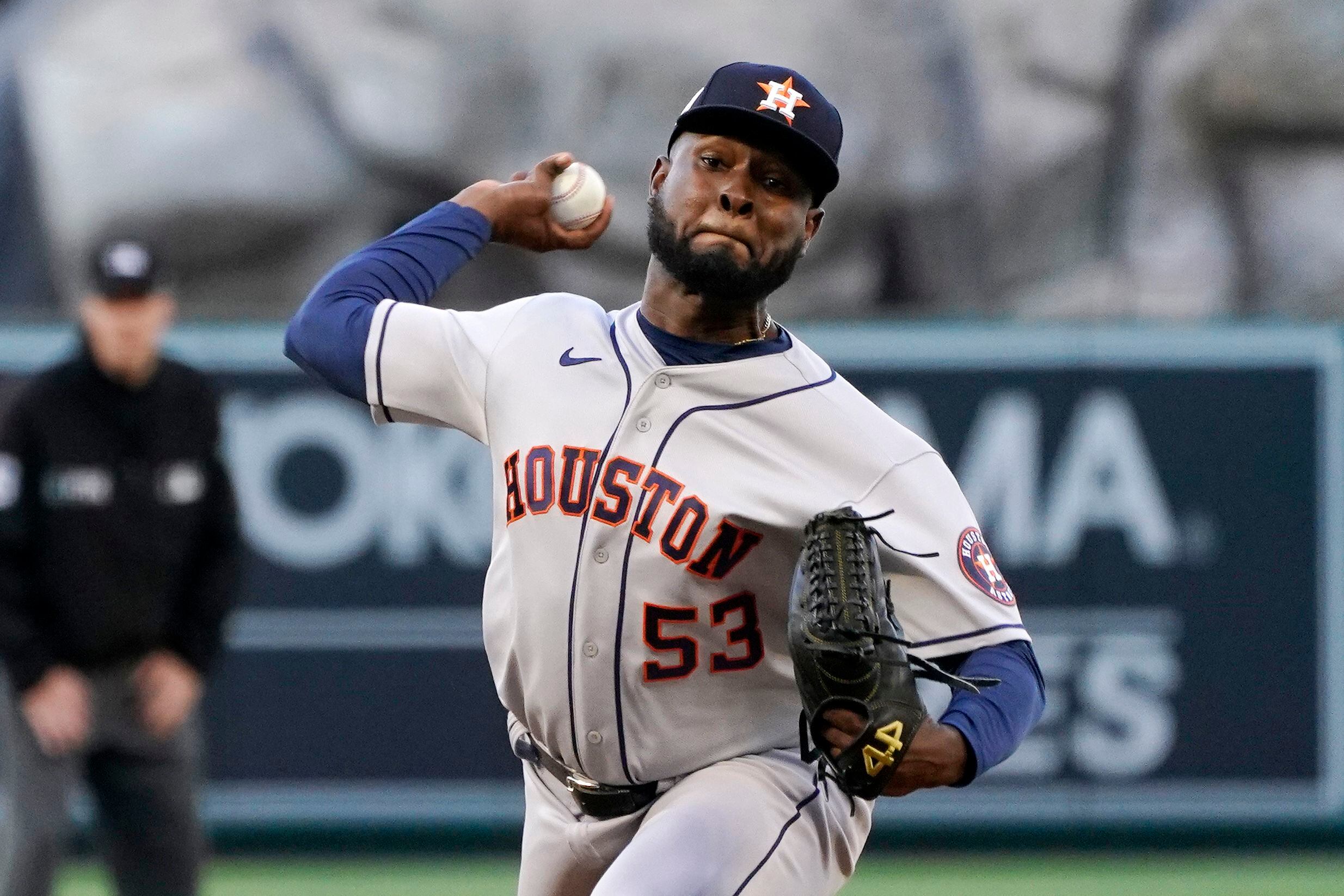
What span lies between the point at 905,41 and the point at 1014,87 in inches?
21.7

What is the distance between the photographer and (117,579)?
192 inches

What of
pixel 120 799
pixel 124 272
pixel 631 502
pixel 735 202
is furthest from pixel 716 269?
pixel 120 799

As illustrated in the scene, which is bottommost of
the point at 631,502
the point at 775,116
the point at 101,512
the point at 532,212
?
the point at 101,512

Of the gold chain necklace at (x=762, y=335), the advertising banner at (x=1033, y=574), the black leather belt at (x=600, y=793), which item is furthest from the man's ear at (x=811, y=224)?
the advertising banner at (x=1033, y=574)

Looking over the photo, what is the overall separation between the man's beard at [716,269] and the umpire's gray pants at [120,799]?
248 centimetres

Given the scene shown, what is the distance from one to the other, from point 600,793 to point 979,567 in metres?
0.65

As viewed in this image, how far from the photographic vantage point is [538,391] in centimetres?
297

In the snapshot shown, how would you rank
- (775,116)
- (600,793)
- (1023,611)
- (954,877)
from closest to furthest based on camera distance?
(775,116)
(600,793)
(954,877)
(1023,611)

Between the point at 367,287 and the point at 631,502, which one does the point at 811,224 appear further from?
the point at 367,287

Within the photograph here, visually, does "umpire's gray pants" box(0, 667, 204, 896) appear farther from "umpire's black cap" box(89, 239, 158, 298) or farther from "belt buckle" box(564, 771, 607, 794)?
"belt buckle" box(564, 771, 607, 794)

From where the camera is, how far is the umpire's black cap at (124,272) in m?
4.86

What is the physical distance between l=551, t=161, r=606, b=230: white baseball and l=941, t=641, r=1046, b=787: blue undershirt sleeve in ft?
2.95

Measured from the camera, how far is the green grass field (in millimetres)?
6188

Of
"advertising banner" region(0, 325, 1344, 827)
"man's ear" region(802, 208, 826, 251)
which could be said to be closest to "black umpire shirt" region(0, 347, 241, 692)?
"advertising banner" region(0, 325, 1344, 827)
